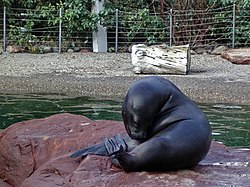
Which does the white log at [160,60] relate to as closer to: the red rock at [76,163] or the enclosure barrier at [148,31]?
the enclosure barrier at [148,31]

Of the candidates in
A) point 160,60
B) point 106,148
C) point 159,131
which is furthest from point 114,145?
point 160,60

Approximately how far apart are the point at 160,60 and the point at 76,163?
10101 millimetres

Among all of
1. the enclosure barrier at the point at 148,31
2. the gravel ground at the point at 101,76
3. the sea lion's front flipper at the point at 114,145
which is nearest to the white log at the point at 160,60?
the gravel ground at the point at 101,76

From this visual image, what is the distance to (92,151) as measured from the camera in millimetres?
4363

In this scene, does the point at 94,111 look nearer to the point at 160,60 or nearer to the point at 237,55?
the point at 160,60

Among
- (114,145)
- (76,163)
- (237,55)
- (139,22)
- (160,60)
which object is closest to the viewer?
(114,145)

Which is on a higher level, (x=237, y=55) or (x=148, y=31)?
(x=148, y=31)

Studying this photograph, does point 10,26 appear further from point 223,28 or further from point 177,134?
point 177,134

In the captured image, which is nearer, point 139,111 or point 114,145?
point 139,111

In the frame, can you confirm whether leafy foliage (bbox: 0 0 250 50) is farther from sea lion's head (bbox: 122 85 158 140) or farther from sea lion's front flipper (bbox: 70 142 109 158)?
sea lion's head (bbox: 122 85 158 140)

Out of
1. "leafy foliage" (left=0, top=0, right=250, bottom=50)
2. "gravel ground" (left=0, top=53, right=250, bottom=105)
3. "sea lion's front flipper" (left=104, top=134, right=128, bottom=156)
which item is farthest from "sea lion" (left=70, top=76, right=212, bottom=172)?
"leafy foliage" (left=0, top=0, right=250, bottom=50)

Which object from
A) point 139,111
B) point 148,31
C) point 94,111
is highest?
point 148,31

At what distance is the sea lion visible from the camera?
12.5 feet

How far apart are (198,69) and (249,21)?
4339mm
